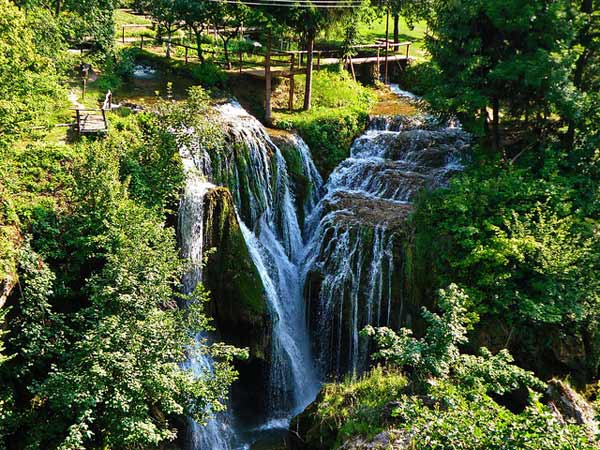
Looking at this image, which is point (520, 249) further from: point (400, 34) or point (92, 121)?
point (400, 34)

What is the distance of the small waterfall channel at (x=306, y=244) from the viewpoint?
16422 millimetres

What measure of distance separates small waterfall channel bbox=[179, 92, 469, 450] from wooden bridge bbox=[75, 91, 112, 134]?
2581mm

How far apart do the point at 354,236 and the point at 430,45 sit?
7.58 metres

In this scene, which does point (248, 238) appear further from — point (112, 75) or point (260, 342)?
point (112, 75)

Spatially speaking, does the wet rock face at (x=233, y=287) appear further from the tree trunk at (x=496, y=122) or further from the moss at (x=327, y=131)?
the tree trunk at (x=496, y=122)

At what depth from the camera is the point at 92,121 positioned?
56.9ft

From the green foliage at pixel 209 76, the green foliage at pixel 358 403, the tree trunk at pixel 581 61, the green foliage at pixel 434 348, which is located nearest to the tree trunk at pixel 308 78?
the green foliage at pixel 209 76

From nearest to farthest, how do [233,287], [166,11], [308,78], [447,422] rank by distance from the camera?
[447,422] → [233,287] → [308,78] → [166,11]

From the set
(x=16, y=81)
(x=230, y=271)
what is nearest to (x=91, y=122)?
(x=16, y=81)

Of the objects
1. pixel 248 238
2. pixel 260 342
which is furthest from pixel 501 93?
pixel 260 342

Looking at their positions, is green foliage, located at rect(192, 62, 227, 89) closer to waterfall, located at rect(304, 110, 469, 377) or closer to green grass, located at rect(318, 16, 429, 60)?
waterfall, located at rect(304, 110, 469, 377)

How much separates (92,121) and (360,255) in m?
9.41

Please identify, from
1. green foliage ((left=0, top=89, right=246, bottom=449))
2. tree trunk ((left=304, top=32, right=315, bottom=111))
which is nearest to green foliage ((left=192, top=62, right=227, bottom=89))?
tree trunk ((left=304, top=32, right=315, bottom=111))

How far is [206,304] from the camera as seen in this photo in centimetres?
1599
